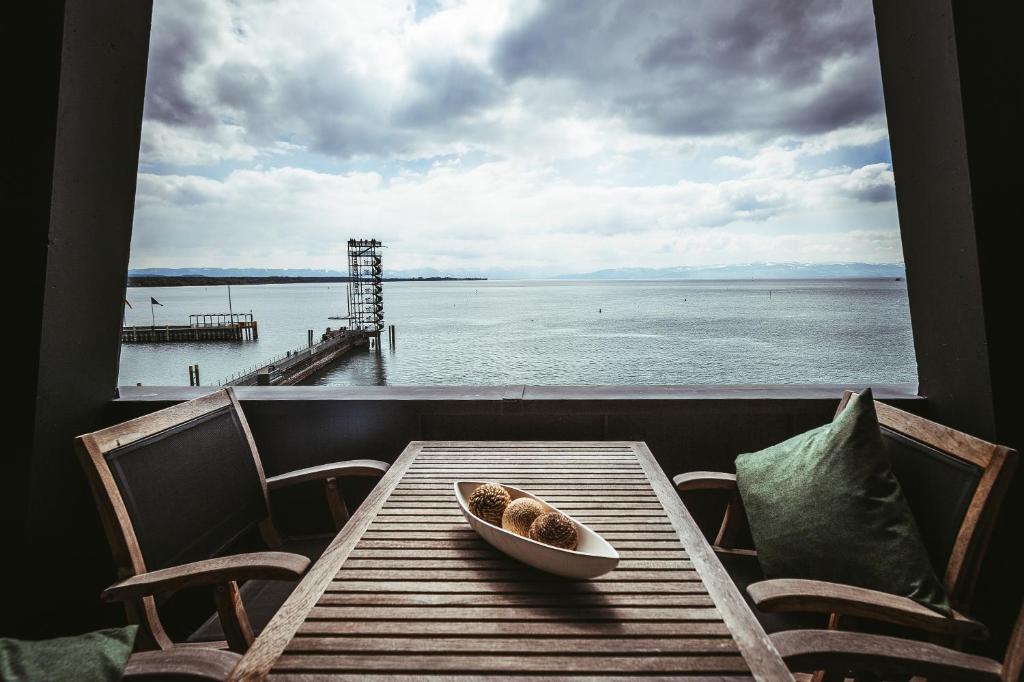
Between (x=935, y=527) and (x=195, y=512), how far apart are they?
1.87 m

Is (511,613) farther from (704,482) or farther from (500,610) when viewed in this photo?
(704,482)

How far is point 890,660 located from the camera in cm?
86

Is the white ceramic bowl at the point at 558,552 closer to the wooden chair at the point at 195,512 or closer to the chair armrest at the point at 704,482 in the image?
the wooden chair at the point at 195,512

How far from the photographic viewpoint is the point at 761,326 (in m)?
48.1

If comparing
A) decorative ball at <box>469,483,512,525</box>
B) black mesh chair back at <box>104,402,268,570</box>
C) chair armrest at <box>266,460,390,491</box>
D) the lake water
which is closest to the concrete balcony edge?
chair armrest at <box>266,460,390,491</box>

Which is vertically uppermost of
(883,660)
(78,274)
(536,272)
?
(536,272)

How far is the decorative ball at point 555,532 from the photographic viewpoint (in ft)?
3.30

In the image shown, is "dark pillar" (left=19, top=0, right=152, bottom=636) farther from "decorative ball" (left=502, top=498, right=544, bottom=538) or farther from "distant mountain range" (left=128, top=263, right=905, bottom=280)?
"decorative ball" (left=502, top=498, right=544, bottom=538)

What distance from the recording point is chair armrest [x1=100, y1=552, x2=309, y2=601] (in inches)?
43.1

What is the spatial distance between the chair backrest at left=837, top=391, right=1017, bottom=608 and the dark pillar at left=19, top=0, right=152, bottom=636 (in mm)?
2628

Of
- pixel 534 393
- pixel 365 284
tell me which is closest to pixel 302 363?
pixel 365 284

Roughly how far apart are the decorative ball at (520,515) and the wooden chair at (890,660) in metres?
0.47

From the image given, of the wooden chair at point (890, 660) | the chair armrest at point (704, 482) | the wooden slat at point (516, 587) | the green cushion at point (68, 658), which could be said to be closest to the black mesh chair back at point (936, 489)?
the wooden chair at point (890, 660)

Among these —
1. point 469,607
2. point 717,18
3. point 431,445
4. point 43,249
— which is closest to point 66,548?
point 43,249
